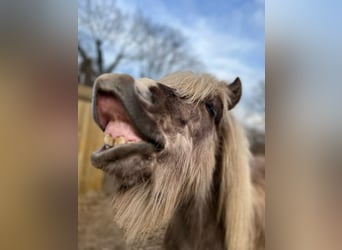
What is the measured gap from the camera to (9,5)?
113 cm

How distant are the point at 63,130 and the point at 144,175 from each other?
0.35 m

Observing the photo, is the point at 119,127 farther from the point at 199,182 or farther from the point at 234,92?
the point at 234,92

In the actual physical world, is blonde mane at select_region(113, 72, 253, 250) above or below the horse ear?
below

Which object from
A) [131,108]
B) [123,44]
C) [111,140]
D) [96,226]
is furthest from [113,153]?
[123,44]

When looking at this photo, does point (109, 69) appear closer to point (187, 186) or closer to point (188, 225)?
point (187, 186)

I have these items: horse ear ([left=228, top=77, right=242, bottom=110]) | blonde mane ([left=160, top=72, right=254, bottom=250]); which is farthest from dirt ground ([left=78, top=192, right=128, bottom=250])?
horse ear ([left=228, top=77, right=242, bottom=110])

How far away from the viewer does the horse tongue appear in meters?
1.25

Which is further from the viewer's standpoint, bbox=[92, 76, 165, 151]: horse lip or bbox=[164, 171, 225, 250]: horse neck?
bbox=[164, 171, 225, 250]: horse neck

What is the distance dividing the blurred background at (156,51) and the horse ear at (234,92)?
2 cm

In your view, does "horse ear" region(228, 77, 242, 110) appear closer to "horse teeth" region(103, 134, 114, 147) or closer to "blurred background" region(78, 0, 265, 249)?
"blurred background" region(78, 0, 265, 249)

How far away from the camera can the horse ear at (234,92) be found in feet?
4.60

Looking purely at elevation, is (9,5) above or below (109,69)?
above

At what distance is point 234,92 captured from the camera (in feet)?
4.64

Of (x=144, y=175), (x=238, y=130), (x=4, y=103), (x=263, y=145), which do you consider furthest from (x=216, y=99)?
(x=4, y=103)
